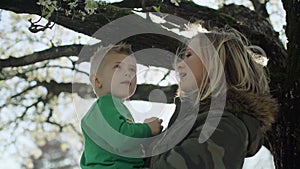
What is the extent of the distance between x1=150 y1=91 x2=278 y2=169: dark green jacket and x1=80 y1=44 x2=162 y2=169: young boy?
143 mm

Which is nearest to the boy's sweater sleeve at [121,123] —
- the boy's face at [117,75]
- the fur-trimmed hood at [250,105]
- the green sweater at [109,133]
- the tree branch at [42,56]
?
the green sweater at [109,133]

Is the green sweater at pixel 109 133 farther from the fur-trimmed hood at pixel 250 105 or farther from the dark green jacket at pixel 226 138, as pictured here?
the fur-trimmed hood at pixel 250 105

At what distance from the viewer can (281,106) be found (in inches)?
149

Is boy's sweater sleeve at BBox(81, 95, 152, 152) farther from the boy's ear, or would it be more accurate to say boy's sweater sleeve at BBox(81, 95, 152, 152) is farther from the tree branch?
the tree branch

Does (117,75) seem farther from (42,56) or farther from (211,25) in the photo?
(42,56)

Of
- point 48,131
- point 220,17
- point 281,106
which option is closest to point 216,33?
point 281,106

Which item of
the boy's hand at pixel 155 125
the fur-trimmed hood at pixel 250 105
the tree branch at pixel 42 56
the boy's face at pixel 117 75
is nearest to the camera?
the fur-trimmed hood at pixel 250 105

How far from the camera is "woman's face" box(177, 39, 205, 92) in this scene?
2.27m

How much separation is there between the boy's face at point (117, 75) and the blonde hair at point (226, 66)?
29 cm

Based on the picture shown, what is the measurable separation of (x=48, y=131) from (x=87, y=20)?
617 centimetres

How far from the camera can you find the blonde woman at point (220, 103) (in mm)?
2096

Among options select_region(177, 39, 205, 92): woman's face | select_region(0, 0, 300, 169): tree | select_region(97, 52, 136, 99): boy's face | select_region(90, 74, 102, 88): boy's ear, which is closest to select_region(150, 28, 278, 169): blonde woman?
select_region(177, 39, 205, 92): woman's face

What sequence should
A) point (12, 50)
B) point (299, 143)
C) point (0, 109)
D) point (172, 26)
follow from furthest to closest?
point (0, 109), point (12, 50), point (172, 26), point (299, 143)

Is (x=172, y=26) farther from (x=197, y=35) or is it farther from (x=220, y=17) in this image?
(x=197, y=35)
